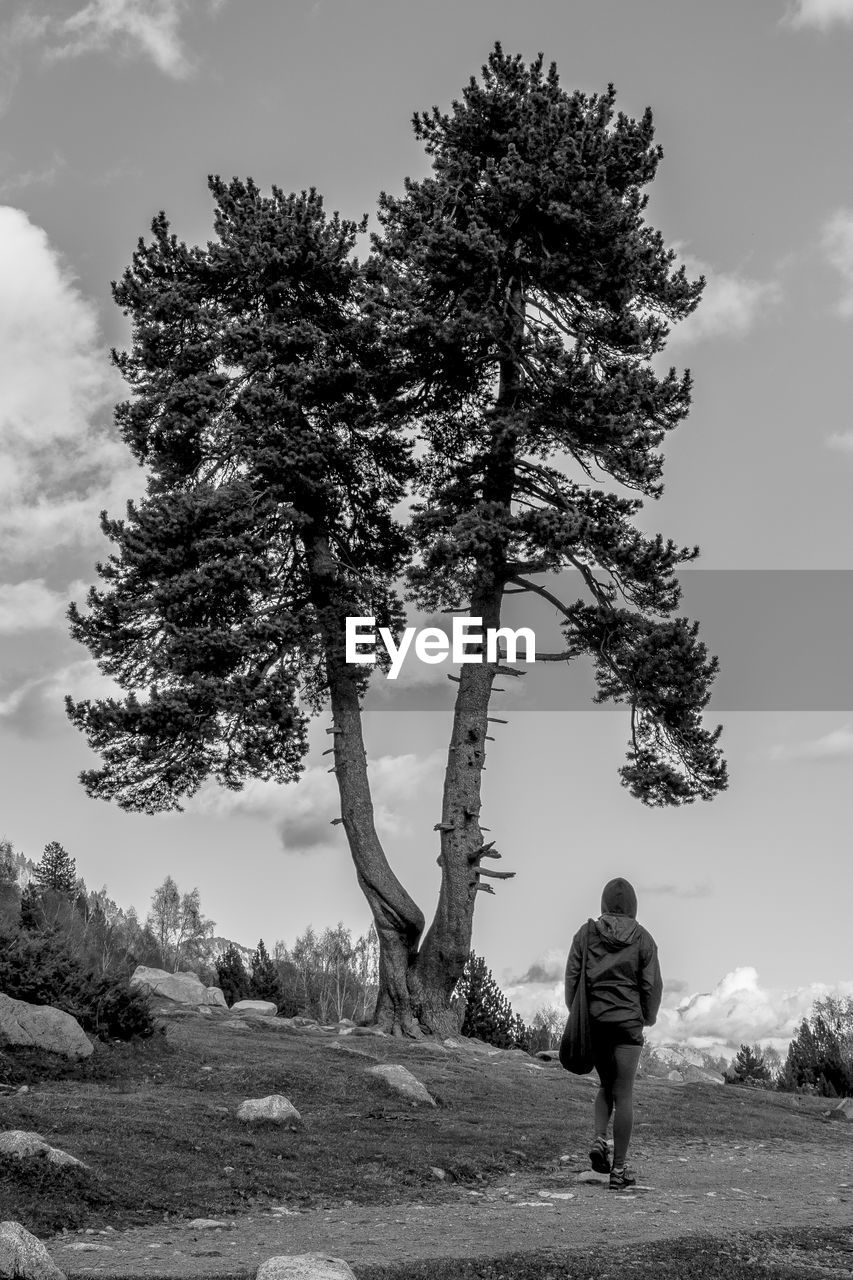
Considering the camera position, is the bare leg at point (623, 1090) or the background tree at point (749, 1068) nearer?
the bare leg at point (623, 1090)

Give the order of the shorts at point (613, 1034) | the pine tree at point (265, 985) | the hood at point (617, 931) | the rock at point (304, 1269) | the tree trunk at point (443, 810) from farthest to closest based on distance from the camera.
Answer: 1. the pine tree at point (265, 985)
2. the tree trunk at point (443, 810)
3. the hood at point (617, 931)
4. the shorts at point (613, 1034)
5. the rock at point (304, 1269)

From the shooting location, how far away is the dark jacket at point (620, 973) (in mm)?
9055

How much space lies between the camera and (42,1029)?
12828mm

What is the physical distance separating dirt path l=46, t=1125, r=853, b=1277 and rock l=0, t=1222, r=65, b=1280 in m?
0.29

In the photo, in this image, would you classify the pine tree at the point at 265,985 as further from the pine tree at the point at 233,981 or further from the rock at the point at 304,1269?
the rock at the point at 304,1269

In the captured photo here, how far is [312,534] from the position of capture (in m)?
23.5

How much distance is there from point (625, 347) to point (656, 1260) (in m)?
18.6

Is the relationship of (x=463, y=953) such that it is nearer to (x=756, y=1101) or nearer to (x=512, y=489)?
(x=756, y=1101)

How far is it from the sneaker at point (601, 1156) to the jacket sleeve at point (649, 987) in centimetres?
105

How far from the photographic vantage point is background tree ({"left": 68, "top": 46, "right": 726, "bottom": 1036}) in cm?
2141

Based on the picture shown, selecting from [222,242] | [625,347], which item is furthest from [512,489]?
[222,242]

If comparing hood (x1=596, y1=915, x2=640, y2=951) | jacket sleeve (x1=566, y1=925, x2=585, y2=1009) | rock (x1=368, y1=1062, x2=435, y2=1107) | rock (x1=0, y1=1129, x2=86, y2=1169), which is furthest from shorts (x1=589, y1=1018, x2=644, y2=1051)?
rock (x1=368, y1=1062, x2=435, y2=1107)

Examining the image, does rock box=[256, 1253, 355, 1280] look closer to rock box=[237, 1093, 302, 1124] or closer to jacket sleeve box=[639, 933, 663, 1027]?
jacket sleeve box=[639, 933, 663, 1027]

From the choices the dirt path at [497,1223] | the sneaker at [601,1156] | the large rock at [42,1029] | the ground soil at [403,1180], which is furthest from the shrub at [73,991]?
the sneaker at [601,1156]
